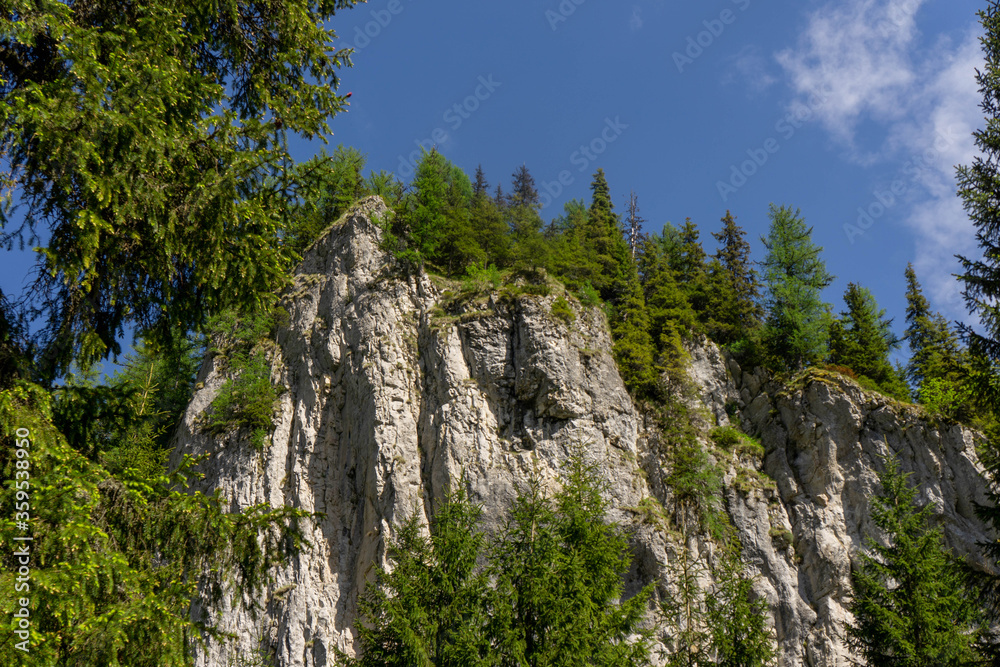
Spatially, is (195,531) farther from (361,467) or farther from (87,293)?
(361,467)

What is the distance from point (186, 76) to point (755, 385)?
29601 mm

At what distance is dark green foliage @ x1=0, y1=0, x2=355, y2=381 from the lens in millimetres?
5766

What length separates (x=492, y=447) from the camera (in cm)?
2431

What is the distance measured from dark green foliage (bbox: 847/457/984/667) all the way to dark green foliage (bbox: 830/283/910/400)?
56.5ft

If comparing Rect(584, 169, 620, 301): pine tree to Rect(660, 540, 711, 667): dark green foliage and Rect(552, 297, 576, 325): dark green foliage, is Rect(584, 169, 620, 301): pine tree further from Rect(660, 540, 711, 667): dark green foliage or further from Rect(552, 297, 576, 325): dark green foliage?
Rect(660, 540, 711, 667): dark green foliage

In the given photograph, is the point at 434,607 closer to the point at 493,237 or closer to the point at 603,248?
the point at 493,237

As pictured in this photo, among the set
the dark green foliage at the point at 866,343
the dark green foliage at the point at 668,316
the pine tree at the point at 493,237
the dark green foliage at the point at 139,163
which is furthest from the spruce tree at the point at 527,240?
the dark green foliage at the point at 139,163

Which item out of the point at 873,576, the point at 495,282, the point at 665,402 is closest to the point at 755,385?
the point at 665,402

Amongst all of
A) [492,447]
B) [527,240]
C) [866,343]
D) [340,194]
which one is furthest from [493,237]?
[866,343]

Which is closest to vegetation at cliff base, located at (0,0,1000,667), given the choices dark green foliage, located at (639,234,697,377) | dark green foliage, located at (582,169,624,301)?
dark green foliage, located at (639,234,697,377)

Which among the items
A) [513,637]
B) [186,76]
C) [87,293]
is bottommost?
[513,637]

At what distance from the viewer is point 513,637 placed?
12.2 m
